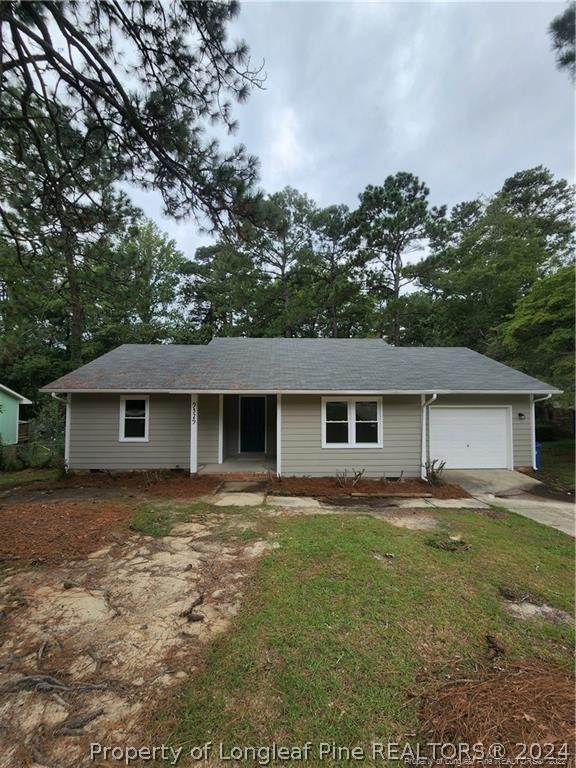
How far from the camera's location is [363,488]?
295 inches

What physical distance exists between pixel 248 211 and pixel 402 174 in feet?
53.0

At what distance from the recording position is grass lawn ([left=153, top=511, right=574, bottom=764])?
191cm

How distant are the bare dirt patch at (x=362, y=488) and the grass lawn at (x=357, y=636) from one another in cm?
246

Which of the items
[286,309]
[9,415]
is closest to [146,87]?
[286,309]

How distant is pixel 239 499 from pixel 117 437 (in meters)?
4.50

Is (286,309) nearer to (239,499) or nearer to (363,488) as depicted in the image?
(363,488)

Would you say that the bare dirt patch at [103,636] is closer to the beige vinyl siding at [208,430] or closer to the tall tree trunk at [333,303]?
the beige vinyl siding at [208,430]

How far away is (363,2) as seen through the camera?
5.16m

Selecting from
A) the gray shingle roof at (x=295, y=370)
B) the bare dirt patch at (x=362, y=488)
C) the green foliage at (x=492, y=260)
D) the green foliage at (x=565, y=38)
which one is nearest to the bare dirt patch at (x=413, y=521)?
the bare dirt patch at (x=362, y=488)

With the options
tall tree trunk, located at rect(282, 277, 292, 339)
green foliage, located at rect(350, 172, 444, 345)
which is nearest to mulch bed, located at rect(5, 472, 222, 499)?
tall tree trunk, located at rect(282, 277, 292, 339)

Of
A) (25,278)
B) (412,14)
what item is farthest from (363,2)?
(25,278)

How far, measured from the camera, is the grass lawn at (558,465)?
336 inches

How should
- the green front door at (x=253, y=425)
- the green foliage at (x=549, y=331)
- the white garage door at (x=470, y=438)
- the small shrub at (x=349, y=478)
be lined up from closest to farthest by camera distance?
the small shrub at (x=349, y=478) < the white garage door at (x=470, y=438) < the green foliage at (x=549, y=331) < the green front door at (x=253, y=425)

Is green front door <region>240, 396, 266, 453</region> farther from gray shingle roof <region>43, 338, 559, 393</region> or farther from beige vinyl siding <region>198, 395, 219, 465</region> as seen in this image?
beige vinyl siding <region>198, 395, 219, 465</region>
